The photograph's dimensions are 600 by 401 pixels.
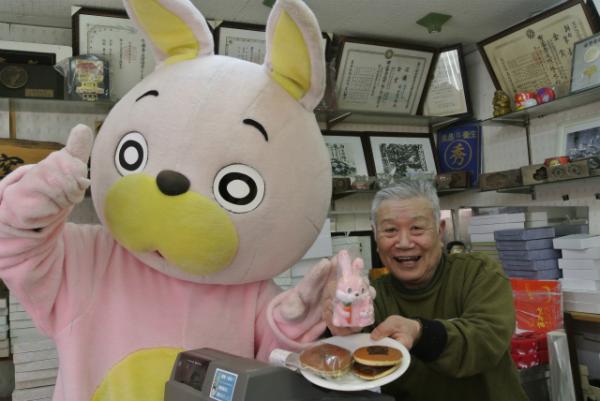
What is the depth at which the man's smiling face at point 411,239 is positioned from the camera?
1.53m

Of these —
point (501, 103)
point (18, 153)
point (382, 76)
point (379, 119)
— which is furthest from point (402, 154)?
point (18, 153)

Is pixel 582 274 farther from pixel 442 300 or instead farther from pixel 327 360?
pixel 327 360

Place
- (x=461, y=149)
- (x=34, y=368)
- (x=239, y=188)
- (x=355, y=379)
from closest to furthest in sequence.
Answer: (x=355, y=379) → (x=239, y=188) → (x=34, y=368) → (x=461, y=149)

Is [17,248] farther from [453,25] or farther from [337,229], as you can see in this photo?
[453,25]

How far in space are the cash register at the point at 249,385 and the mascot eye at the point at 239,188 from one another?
1.02 ft

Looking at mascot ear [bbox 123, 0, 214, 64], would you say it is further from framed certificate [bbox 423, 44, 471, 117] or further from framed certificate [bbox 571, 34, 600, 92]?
framed certificate [bbox 423, 44, 471, 117]

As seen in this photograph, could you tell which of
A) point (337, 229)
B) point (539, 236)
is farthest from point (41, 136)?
point (539, 236)

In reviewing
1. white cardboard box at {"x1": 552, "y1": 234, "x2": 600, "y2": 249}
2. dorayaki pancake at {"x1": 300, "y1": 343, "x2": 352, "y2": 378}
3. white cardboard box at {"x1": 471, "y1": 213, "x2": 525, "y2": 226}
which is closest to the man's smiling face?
dorayaki pancake at {"x1": 300, "y1": 343, "x2": 352, "y2": 378}

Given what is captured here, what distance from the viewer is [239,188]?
44.2 inches

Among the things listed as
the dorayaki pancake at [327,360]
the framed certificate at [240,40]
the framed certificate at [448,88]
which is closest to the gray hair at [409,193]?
the dorayaki pancake at [327,360]

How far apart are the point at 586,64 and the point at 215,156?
2108mm

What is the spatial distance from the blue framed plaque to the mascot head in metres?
2.20

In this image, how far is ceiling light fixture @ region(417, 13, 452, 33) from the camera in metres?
2.78

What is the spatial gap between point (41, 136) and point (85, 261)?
167 centimetres
